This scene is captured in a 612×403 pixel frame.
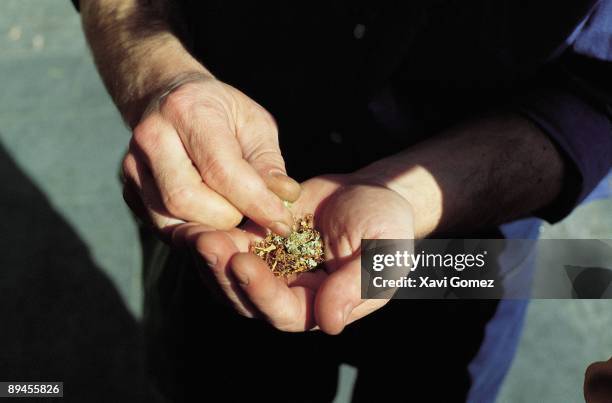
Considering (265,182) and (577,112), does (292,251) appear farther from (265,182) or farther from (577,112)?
(577,112)

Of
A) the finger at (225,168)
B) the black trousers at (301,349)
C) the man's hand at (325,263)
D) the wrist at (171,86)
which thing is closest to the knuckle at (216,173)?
the finger at (225,168)

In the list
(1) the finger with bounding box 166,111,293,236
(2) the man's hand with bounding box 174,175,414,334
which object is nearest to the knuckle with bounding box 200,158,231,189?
(1) the finger with bounding box 166,111,293,236

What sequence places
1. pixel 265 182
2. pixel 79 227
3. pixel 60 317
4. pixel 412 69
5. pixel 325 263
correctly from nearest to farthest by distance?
pixel 265 182, pixel 325 263, pixel 412 69, pixel 60 317, pixel 79 227

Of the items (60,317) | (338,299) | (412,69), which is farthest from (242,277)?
(60,317)

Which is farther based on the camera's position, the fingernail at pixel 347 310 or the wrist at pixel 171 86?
the wrist at pixel 171 86

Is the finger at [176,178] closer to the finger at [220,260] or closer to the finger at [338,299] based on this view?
the finger at [220,260]

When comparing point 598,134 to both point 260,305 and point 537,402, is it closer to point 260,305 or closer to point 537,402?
point 260,305

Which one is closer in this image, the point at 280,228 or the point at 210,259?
the point at 210,259

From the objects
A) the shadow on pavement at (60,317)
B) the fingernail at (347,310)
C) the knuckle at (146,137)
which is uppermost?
the knuckle at (146,137)
